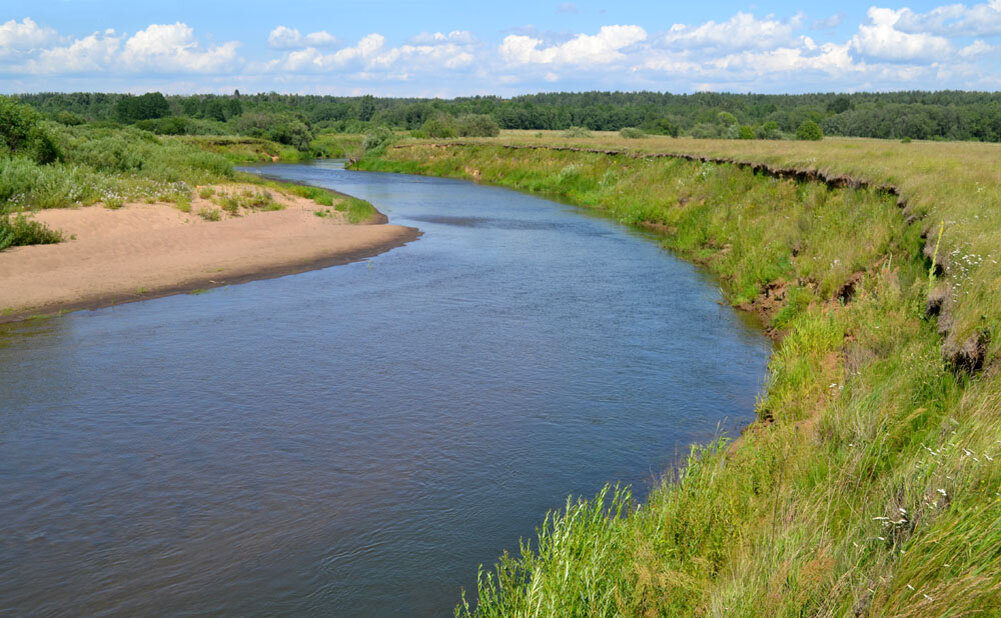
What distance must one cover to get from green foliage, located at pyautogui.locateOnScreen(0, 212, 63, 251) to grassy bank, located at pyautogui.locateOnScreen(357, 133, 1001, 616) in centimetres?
1763

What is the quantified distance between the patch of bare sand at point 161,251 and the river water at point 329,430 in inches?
58.0

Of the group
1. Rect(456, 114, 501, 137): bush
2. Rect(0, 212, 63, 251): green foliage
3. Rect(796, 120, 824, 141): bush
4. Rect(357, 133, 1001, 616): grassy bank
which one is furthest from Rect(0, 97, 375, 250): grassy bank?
Rect(456, 114, 501, 137): bush

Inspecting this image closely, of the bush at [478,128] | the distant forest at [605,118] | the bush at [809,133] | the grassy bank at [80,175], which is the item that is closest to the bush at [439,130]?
the distant forest at [605,118]

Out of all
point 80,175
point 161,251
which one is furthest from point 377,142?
point 161,251

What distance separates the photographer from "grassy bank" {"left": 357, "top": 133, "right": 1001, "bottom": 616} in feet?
14.0

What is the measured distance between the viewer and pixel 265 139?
86.6 metres

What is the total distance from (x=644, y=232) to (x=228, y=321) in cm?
1911

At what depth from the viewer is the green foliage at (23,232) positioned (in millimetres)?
18856

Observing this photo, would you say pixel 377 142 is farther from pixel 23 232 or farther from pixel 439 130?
pixel 23 232

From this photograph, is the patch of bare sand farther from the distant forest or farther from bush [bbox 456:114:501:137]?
bush [bbox 456:114:501:137]

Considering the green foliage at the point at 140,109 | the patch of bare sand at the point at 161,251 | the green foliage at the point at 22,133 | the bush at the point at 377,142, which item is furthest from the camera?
the green foliage at the point at 140,109

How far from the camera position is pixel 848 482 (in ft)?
19.4

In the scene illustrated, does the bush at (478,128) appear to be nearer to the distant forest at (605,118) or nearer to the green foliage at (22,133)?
the distant forest at (605,118)

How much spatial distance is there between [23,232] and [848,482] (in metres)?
20.7
